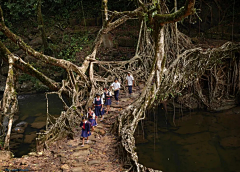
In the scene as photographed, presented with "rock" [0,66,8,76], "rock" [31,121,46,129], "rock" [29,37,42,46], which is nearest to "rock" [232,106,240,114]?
"rock" [31,121,46,129]

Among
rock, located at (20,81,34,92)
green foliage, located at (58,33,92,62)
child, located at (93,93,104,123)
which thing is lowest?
child, located at (93,93,104,123)

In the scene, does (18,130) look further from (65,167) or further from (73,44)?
(73,44)

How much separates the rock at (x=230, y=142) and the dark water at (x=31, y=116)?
735cm

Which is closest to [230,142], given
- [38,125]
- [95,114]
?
[95,114]

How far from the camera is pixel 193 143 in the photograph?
9.80m

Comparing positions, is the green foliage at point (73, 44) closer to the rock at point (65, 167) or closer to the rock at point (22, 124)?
the rock at point (22, 124)

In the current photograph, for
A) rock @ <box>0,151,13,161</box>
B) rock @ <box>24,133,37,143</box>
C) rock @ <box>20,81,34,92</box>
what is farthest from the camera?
rock @ <box>20,81,34,92</box>

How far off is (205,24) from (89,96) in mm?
11957

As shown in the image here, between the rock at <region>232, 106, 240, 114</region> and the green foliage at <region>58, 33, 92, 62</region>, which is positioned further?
the green foliage at <region>58, 33, 92, 62</region>

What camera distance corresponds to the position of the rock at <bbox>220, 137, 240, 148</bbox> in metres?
9.58

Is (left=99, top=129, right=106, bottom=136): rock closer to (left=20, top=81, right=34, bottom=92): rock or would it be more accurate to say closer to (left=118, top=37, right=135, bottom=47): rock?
(left=20, top=81, right=34, bottom=92): rock

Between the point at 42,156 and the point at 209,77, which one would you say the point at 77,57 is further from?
the point at 42,156

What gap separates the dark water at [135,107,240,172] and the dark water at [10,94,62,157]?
14.9 ft

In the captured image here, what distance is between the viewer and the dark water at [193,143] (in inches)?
336
